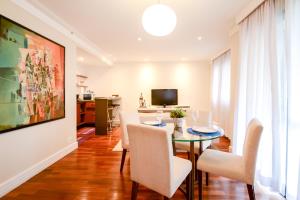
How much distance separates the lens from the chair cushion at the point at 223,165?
1686mm

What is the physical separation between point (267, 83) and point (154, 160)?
1.78 metres

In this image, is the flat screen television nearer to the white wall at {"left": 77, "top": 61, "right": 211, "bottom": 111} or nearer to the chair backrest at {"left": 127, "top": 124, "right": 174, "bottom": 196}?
the white wall at {"left": 77, "top": 61, "right": 211, "bottom": 111}

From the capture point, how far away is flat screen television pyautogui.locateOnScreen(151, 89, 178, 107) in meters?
6.39

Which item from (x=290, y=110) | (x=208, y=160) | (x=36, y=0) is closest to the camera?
(x=290, y=110)

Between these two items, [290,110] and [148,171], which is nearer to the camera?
[148,171]

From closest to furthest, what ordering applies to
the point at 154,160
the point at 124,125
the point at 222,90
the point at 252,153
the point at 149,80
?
the point at 154,160 < the point at 252,153 < the point at 124,125 < the point at 222,90 < the point at 149,80

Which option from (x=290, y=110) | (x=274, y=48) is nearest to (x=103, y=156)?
(x=290, y=110)

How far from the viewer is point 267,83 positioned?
214cm

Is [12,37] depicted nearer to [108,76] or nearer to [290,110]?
[290,110]

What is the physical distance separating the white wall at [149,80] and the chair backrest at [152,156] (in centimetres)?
506

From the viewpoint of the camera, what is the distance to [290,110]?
176cm

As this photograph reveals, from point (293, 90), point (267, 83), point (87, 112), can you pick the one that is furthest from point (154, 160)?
point (87, 112)

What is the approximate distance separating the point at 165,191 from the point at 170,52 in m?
4.33

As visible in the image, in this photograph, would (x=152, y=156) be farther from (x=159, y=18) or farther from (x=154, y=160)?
(x=159, y=18)
